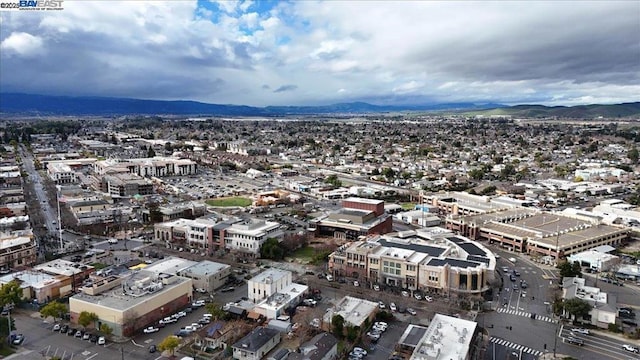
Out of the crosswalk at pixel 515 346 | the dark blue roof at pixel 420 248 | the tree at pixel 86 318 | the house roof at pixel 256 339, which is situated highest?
the dark blue roof at pixel 420 248

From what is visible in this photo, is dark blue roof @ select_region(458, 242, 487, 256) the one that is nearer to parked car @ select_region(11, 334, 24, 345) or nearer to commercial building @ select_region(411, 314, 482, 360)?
commercial building @ select_region(411, 314, 482, 360)

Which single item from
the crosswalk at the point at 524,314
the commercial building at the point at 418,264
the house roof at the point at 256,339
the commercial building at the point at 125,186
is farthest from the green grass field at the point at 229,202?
the crosswalk at the point at 524,314

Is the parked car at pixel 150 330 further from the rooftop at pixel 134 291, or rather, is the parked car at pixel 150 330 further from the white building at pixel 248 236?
the white building at pixel 248 236

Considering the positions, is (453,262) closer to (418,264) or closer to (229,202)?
(418,264)

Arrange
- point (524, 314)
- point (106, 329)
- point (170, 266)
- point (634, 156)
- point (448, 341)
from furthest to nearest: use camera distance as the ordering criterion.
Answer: point (634, 156)
point (170, 266)
point (524, 314)
point (106, 329)
point (448, 341)

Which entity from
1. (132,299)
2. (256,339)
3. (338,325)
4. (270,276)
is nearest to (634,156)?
(270,276)

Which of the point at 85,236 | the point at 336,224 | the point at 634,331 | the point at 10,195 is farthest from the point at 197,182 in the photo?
the point at 634,331
